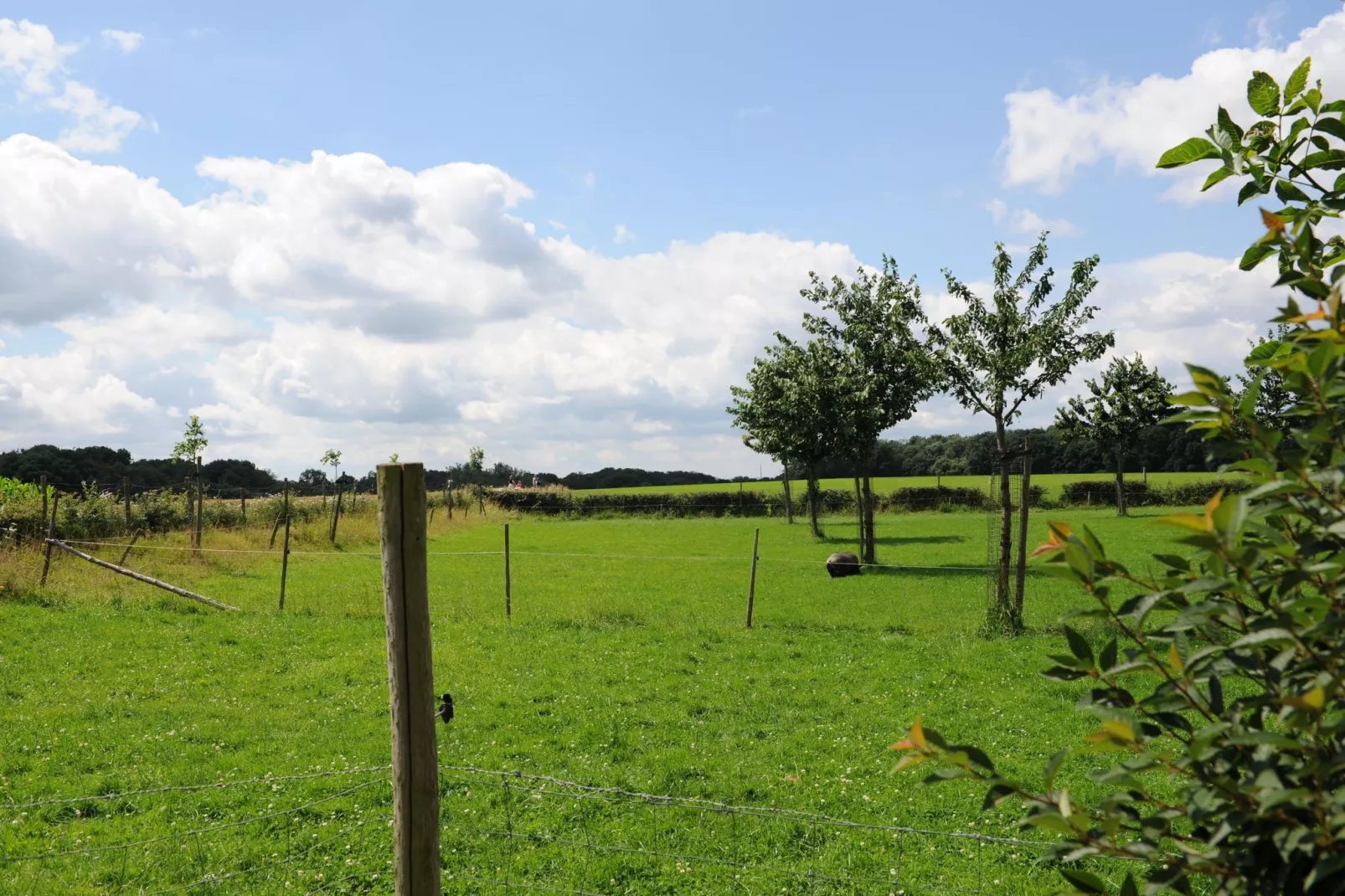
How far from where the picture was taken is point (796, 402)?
30.6 meters

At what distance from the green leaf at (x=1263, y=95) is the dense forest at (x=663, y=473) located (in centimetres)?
4400

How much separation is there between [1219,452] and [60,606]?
19756 millimetres

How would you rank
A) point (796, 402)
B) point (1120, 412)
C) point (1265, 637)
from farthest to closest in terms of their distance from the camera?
1. point (1120, 412)
2. point (796, 402)
3. point (1265, 637)

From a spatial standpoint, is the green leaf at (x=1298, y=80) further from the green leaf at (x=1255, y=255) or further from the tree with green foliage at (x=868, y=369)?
the tree with green foliage at (x=868, y=369)

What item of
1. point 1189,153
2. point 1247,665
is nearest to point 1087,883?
point 1247,665

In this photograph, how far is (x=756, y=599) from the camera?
65.1 feet

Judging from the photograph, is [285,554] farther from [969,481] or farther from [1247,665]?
[969,481]

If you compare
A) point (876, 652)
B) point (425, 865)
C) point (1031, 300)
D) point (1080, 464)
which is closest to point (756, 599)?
point (876, 652)

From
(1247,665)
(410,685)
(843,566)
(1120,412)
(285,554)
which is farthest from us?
(1120,412)

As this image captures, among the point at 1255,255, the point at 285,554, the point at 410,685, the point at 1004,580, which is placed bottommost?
the point at 1004,580

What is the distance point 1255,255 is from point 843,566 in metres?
22.4

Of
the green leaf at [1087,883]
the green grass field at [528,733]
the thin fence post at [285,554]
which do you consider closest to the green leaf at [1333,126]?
the green leaf at [1087,883]

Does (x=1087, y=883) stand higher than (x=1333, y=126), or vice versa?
(x=1333, y=126)

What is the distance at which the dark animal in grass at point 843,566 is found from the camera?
2417 centimetres
